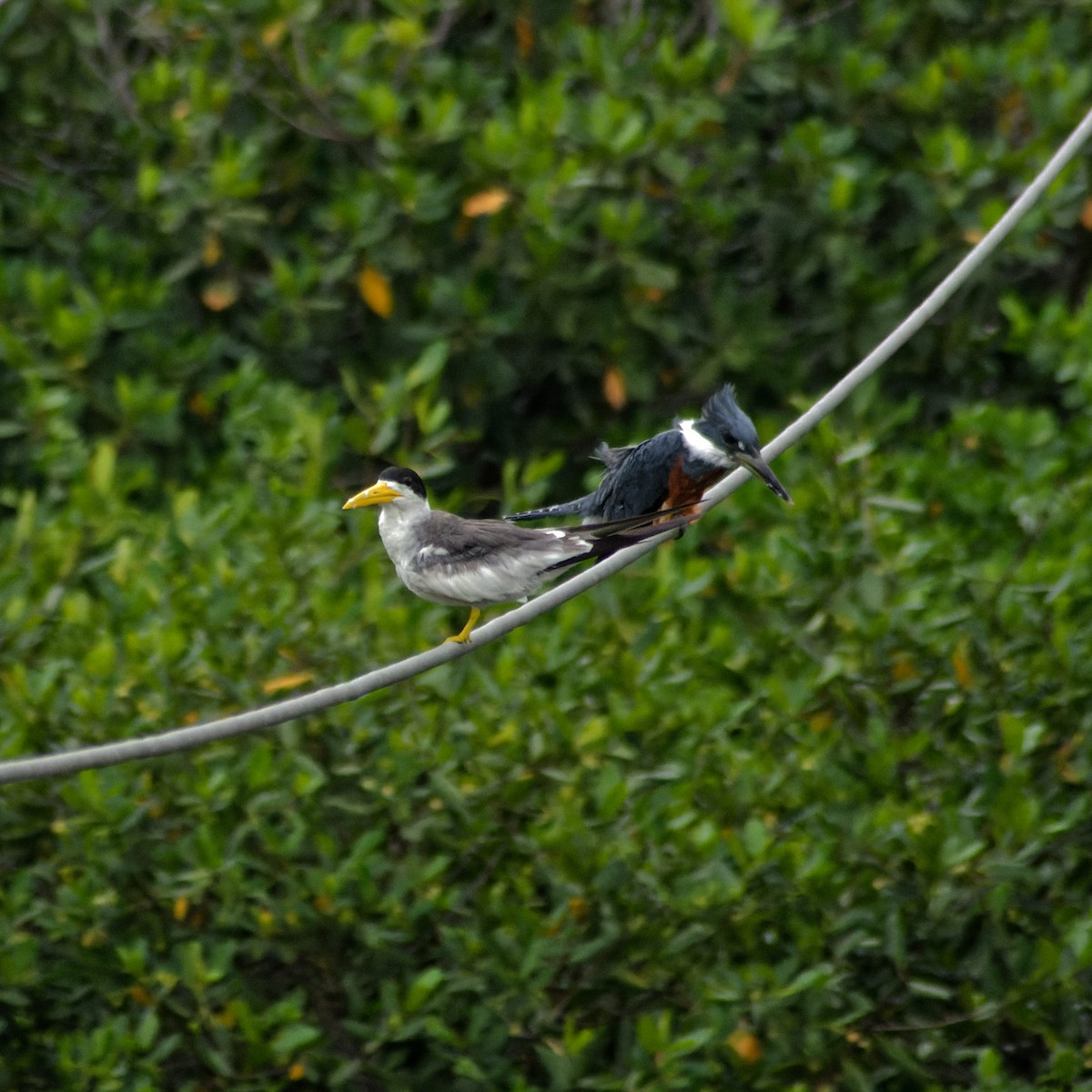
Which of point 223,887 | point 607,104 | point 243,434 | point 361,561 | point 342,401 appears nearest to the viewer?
point 223,887

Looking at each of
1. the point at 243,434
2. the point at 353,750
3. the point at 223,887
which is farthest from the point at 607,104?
the point at 223,887

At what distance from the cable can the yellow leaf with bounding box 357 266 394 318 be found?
11.1ft

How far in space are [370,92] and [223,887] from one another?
365 centimetres

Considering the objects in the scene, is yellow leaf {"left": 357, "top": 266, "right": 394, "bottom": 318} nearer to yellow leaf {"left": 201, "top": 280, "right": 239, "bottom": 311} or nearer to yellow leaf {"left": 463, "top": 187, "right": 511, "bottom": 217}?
yellow leaf {"left": 463, "top": 187, "right": 511, "bottom": 217}

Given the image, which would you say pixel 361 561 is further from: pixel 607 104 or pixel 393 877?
pixel 607 104

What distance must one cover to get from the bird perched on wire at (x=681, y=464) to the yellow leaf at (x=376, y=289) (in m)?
3.31

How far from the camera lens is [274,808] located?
15.8 feet

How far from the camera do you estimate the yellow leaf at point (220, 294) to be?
24.5 feet

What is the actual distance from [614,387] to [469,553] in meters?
3.96

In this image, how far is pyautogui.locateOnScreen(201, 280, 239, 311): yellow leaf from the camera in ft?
24.5

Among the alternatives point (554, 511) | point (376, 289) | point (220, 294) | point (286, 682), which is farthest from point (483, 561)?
point (220, 294)

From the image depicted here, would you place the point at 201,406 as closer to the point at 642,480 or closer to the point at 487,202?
the point at 487,202

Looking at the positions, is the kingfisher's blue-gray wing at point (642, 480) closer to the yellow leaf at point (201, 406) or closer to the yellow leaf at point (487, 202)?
the yellow leaf at point (487, 202)

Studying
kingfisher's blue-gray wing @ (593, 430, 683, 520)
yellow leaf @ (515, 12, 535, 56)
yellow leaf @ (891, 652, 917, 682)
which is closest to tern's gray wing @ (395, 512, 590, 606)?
kingfisher's blue-gray wing @ (593, 430, 683, 520)
